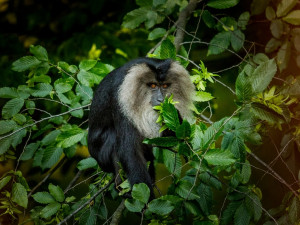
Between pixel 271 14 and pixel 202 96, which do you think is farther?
pixel 271 14

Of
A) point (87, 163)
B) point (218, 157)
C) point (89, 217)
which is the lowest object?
point (89, 217)

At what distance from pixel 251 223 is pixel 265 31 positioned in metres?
2.03

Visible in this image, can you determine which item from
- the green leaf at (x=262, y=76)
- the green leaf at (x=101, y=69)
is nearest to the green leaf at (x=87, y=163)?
the green leaf at (x=101, y=69)

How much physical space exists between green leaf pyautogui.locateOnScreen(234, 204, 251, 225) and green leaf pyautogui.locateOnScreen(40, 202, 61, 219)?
1.15m

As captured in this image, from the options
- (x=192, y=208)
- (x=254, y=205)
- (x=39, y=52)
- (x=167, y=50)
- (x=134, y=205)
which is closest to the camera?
(x=134, y=205)

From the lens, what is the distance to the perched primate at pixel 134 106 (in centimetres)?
300

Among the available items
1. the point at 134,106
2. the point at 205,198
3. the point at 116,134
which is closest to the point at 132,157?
the point at 116,134

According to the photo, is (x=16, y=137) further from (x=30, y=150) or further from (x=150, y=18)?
(x=150, y=18)

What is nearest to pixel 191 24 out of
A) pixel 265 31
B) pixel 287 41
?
pixel 265 31

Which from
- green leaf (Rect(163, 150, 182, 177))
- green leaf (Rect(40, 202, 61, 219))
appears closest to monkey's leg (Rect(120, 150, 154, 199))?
green leaf (Rect(163, 150, 182, 177))

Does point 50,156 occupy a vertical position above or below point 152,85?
below

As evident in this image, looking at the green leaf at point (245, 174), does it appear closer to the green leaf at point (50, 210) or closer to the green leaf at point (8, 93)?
the green leaf at point (50, 210)

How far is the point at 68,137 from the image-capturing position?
3.06 meters

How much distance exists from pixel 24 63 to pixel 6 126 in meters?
0.50
